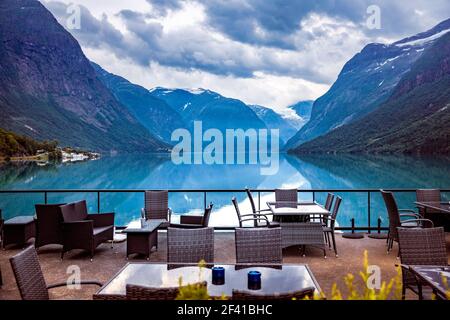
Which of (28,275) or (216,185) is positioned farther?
(216,185)

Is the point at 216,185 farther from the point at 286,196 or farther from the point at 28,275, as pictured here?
the point at 28,275

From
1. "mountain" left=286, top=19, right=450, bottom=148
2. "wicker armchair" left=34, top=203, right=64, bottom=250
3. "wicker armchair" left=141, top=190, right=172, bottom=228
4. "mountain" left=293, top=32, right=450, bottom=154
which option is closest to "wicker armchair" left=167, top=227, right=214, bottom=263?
"wicker armchair" left=34, top=203, right=64, bottom=250

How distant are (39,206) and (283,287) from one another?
4.86 metres

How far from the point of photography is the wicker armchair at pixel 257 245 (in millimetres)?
3695

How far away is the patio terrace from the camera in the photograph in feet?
15.7

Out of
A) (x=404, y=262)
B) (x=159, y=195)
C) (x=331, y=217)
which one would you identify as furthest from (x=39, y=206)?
(x=404, y=262)

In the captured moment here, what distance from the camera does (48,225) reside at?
644 centimetres

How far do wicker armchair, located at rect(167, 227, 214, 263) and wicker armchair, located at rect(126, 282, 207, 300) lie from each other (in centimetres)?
159

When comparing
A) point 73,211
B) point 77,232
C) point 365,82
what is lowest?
point 77,232

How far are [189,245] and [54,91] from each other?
491 ft

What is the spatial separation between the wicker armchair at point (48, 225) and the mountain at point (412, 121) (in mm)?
73908

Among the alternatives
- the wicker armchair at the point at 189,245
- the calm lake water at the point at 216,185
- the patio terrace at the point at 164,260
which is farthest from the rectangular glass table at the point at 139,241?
the calm lake water at the point at 216,185

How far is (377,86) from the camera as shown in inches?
5891

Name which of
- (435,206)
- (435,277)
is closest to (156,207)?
(435,206)
